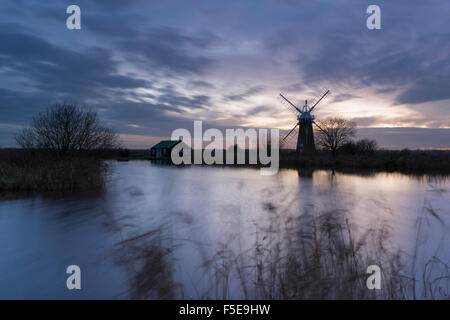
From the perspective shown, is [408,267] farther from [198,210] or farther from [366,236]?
[198,210]

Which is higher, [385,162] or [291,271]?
[385,162]

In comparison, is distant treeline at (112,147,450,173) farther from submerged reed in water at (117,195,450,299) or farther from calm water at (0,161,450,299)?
submerged reed in water at (117,195,450,299)

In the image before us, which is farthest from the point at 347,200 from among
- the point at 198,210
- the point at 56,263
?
the point at 56,263

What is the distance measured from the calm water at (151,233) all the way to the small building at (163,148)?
3853 centimetres

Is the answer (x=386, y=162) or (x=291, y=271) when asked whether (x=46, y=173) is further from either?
(x=386, y=162)

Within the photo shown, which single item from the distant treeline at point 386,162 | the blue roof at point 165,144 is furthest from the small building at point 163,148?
the distant treeline at point 386,162

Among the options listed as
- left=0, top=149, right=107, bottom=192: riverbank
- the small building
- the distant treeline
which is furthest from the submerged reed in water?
the small building

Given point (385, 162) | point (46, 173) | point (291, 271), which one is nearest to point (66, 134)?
point (46, 173)

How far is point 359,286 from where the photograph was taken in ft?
10.3

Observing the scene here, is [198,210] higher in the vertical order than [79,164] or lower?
lower

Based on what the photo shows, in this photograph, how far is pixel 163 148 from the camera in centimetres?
5006

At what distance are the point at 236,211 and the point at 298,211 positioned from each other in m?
2.28

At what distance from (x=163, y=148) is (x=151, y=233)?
4570cm

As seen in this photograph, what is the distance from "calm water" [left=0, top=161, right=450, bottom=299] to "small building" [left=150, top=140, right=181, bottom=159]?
126 feet
